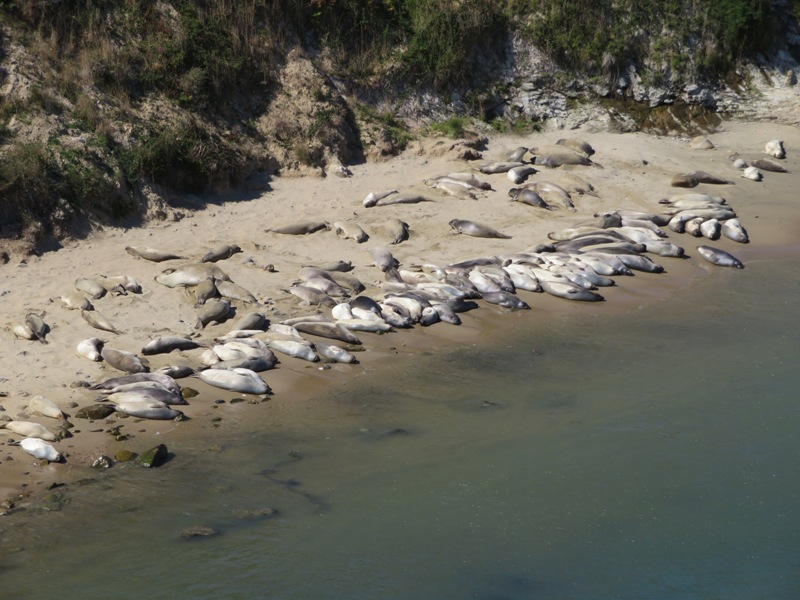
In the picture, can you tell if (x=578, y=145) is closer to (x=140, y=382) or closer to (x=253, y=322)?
(x=253, y=322)

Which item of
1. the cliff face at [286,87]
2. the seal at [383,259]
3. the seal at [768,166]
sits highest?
the cliff face at [286,87]

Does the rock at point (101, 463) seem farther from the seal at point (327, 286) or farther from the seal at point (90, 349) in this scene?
the seal at point (327, 286)

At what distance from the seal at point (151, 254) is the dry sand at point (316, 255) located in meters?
0.10

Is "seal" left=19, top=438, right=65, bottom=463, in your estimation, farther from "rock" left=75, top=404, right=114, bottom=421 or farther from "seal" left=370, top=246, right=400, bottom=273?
"seal" left=370, top=246, right=400, bottom=273

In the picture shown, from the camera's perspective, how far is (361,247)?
1105 cm

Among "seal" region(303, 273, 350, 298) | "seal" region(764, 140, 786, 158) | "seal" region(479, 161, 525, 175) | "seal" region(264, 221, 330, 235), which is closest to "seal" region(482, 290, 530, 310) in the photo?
"seal" region(303, 273, 350, 298)

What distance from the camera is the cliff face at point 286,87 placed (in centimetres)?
1123

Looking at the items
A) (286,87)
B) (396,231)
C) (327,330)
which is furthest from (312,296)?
(286,87)

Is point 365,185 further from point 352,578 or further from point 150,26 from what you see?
point 352,578

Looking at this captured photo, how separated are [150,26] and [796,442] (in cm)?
953

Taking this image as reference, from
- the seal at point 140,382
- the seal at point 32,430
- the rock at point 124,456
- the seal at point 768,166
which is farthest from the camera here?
the seal at point 768,166

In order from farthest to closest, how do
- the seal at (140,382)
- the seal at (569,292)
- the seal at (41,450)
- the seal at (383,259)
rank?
the seal at (383,259)
the seal at (569,292)
the seal at (140,382)
the seal at (41,450)

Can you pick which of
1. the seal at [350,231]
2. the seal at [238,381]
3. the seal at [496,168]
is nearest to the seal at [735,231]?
the seal at [496,168]

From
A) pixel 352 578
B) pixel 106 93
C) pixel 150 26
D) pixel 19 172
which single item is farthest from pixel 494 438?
pixel 150 26
